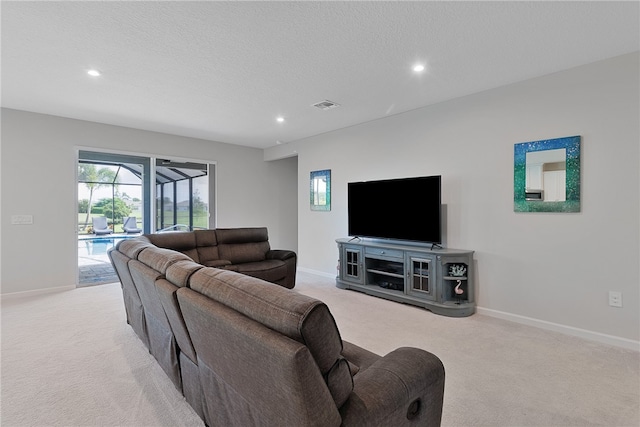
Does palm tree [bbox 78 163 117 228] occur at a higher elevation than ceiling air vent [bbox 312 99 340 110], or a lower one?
lower

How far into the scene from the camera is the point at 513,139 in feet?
11.1

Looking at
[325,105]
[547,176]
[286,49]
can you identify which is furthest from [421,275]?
[286,49]

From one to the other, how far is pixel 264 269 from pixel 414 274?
1941 mm

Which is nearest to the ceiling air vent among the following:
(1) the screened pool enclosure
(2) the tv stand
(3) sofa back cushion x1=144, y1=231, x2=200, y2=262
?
(2) the tv stand

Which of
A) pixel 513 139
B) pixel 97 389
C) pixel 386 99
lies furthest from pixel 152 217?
pixel 513 139

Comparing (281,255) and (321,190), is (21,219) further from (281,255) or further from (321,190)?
(321,190)

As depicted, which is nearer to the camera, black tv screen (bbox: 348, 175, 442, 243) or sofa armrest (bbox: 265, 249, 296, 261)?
black tv screen (bbox: 348, 175, 442, 243)

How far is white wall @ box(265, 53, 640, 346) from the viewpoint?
2762 mm

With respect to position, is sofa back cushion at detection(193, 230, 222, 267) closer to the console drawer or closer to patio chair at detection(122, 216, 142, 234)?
patio chair at detection(122, 216, 142, 234)

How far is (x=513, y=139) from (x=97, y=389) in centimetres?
423

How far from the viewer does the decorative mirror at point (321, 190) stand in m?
5.48

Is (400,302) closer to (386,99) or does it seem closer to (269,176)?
(386,99)

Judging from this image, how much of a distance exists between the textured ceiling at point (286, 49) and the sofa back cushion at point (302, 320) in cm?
190

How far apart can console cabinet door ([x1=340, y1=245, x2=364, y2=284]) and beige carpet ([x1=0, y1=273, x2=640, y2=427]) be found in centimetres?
89
